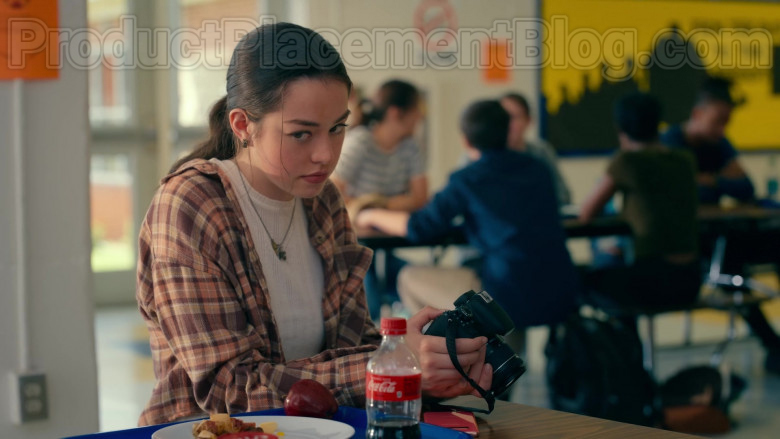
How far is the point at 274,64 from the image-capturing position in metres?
1.50

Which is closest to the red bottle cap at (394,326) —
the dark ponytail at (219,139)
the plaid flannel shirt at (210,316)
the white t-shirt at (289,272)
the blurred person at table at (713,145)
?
the plaid flannel shirt at (210,316)

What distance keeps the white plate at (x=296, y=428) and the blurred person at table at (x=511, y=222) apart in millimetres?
2272

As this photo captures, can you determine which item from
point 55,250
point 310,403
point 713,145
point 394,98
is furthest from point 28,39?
point 713,145

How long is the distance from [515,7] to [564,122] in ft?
3.16

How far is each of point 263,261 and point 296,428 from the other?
485mm

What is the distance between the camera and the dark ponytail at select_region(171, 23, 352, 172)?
149cm

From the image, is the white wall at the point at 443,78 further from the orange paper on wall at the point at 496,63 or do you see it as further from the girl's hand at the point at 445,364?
the girl's hand at the point at 445,364

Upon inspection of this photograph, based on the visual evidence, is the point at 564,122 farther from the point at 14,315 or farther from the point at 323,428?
the point at 323,428

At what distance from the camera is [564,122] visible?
7.08 m

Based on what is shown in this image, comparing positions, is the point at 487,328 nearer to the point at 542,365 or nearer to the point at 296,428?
the point at 296,428

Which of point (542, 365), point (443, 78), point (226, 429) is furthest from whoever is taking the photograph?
point (443, 78)

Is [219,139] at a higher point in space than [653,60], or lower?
lower

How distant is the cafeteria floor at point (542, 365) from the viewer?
3.68 meters

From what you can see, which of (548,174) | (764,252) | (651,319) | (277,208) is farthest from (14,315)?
(764,252)
